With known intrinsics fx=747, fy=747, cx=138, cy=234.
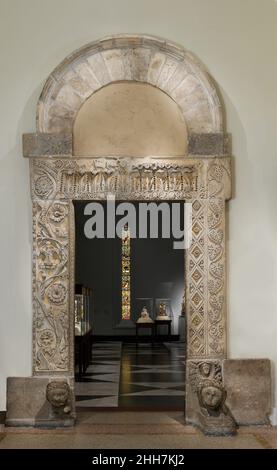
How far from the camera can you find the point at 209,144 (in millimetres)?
7504

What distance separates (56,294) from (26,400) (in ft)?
3.51

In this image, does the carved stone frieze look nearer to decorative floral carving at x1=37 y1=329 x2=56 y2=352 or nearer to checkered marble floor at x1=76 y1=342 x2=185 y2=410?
decorative floral carving at x1=37 y1=329 x2=56 y2=352

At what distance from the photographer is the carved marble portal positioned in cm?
742

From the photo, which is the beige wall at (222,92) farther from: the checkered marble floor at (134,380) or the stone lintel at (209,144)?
the checkered marble floor at (134,380)

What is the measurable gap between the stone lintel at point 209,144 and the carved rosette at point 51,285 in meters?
1.42

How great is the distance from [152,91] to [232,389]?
10.2 feet

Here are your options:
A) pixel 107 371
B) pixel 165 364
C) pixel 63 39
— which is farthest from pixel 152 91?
pixel 165 364

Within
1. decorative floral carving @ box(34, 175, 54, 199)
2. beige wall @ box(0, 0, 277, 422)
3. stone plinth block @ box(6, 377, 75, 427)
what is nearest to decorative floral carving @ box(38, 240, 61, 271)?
beige wall @ box(0, 0, 277, 422)

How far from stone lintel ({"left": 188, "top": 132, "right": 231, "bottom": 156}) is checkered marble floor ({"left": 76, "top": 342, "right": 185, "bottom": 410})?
2801mm

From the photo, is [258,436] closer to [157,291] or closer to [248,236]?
[248,236]

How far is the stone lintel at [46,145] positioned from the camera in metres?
7.43

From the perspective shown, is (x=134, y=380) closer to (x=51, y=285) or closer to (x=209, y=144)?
(x=51, y=285)

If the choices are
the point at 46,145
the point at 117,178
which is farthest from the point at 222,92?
the point at 46,145

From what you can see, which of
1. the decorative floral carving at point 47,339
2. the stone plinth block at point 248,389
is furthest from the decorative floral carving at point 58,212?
the stone plinth block at point 248,389
